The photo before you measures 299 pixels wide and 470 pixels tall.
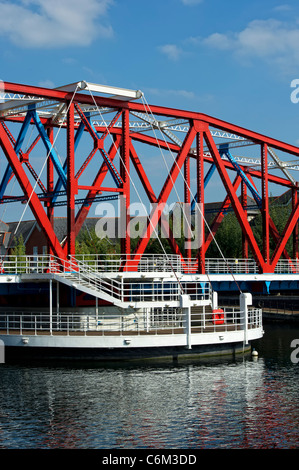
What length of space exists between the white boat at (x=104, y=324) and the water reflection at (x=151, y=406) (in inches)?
63.2

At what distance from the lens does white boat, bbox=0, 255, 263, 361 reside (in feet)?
128

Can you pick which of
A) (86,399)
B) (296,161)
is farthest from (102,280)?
(296,161)

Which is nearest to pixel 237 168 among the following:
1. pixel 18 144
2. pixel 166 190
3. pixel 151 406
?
pixel 166 190

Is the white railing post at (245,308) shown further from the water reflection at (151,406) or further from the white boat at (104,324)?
the water reflection at (151,406)

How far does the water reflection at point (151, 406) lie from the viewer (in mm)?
24109

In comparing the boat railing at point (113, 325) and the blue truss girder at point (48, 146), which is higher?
the blue truss girder at point (48, 146)

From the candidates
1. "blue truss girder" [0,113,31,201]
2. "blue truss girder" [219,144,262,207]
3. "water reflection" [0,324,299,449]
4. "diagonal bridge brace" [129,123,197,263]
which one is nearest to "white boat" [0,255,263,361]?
"water reflection" [0,324,299,449]

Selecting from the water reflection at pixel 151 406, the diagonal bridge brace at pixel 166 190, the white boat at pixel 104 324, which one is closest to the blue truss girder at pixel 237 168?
the diagonal bridge brace at pixel 166 190

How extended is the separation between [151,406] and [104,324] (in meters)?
11.3

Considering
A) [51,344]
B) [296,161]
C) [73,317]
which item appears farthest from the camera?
[296,161]

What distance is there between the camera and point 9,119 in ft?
164
